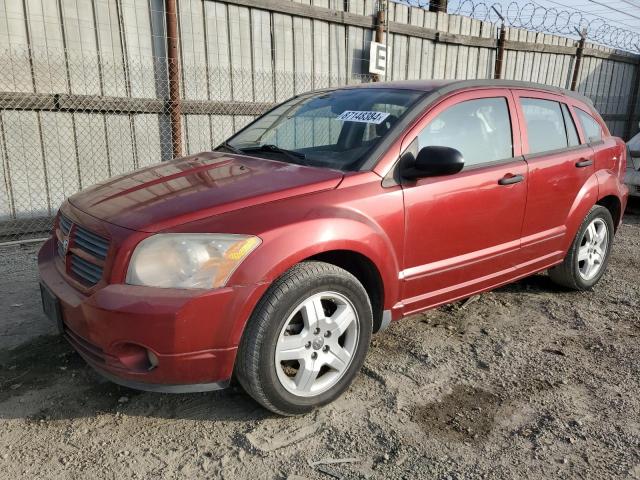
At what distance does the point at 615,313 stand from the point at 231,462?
10.5 feet

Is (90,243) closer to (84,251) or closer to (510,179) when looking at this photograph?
(84,251)

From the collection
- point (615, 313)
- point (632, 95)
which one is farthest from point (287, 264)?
point (632, 95)

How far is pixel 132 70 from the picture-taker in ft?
18.8

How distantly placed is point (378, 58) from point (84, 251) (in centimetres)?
600

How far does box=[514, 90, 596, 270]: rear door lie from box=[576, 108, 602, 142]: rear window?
143mm

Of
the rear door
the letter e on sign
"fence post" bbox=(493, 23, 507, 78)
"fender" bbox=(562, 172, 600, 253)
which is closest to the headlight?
the rear door

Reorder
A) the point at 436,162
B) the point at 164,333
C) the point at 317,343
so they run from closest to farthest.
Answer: the point at 164,333, the point at 317,343, the point at 436,162

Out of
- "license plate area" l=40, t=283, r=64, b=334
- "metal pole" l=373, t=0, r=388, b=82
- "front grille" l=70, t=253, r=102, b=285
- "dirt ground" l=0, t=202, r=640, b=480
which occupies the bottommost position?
"dirt ground" l=0, t=202, r=640, b=480

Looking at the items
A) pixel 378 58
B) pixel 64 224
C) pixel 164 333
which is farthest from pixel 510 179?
pixel 378 58

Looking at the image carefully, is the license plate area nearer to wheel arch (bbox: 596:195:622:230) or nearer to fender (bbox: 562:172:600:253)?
fender (bbox: 562:172:600:253)

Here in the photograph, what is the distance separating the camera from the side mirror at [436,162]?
2.79 meters

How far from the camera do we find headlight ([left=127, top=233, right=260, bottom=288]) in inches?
88.7

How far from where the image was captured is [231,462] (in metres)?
2.29

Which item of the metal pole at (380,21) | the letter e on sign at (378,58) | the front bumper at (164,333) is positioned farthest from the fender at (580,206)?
the metal pole at (380,21)
